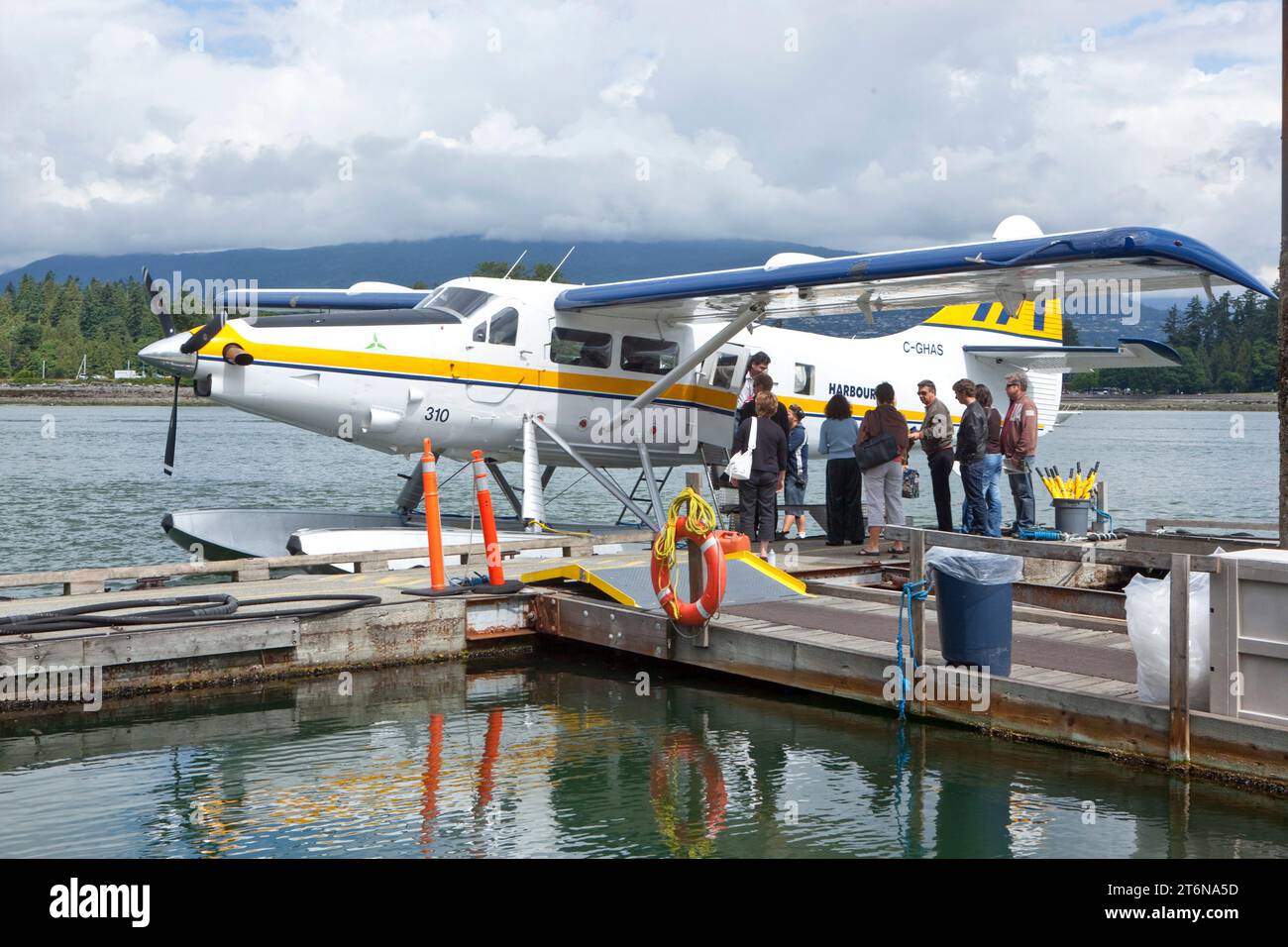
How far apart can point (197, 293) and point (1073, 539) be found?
337 inches

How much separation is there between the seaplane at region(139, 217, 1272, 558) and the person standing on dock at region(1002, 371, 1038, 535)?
1024mm

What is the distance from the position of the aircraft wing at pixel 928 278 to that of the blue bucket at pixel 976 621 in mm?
3177

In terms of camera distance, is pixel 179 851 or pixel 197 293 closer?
pixel 179 851

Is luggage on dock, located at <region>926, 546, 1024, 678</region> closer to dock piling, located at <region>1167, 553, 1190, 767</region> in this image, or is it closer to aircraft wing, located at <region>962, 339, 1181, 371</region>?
dock piling, located at <region>1167, 553, 1190, 767</region>

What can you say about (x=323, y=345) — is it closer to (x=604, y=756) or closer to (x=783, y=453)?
(x=783, y=453)

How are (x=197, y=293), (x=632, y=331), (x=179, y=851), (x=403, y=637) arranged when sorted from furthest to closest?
1. (x=632, y=331)
2. (x=197, y=293)
3. (x=403, y=637)
4. (x=179, y=851)

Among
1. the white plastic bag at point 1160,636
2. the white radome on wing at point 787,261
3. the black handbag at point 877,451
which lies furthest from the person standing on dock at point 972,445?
the white plastic bag at point 1160,636

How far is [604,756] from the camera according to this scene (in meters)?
7.23

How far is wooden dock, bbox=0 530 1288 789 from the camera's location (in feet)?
20.7

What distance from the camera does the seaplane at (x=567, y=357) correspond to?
1134 centimetres

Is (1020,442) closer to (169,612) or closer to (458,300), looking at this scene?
(458,300)

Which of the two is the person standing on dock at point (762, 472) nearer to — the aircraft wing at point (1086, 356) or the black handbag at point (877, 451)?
the black handbag at point (877, 451)

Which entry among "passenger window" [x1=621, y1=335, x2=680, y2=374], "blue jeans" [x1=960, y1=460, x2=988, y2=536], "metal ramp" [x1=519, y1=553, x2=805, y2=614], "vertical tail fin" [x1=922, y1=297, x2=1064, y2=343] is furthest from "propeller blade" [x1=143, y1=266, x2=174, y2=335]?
"vertical tail fin" [x1=922, y1=297, x2=1064, y2=343]
